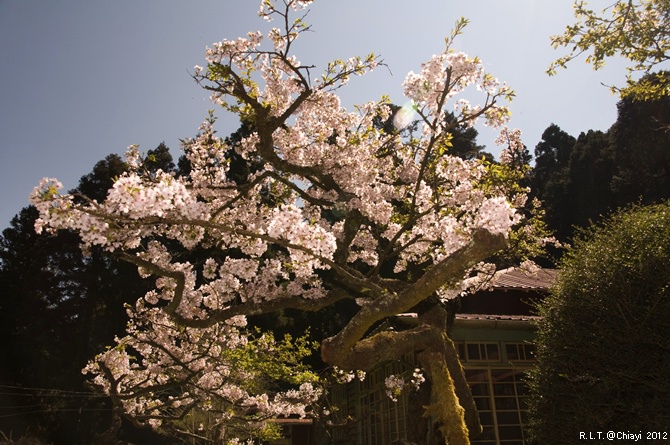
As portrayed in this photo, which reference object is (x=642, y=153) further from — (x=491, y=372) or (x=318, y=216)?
(x=318, y=216)

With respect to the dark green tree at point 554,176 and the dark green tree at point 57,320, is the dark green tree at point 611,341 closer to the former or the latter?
the dark green tree at point 57,320

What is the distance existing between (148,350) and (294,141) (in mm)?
8163

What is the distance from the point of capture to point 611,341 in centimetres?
785

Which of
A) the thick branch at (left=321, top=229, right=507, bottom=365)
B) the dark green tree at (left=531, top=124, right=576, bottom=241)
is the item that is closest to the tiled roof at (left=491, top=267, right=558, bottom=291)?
the thick branch at (left=321, top=229, right=507, bottom=365)

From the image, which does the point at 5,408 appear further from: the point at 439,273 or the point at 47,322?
the point at 439,273

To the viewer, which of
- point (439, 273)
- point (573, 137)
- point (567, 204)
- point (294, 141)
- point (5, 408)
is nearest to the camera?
point (439, 273)

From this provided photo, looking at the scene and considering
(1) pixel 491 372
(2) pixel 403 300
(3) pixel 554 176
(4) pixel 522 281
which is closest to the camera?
(2) pixel 403 300

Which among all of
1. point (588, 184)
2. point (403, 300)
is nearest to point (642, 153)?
point (588, 184)

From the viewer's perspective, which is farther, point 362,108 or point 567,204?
point 567,204

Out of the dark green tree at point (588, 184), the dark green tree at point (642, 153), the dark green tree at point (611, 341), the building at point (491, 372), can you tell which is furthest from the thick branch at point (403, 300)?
the dark green tree at point (588, 184)

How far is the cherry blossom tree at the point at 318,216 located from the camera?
5.36 m

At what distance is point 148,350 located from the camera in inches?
Answer: 526

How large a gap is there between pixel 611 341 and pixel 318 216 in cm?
577

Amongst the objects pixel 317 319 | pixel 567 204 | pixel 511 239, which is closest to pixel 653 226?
pixel 511 239
